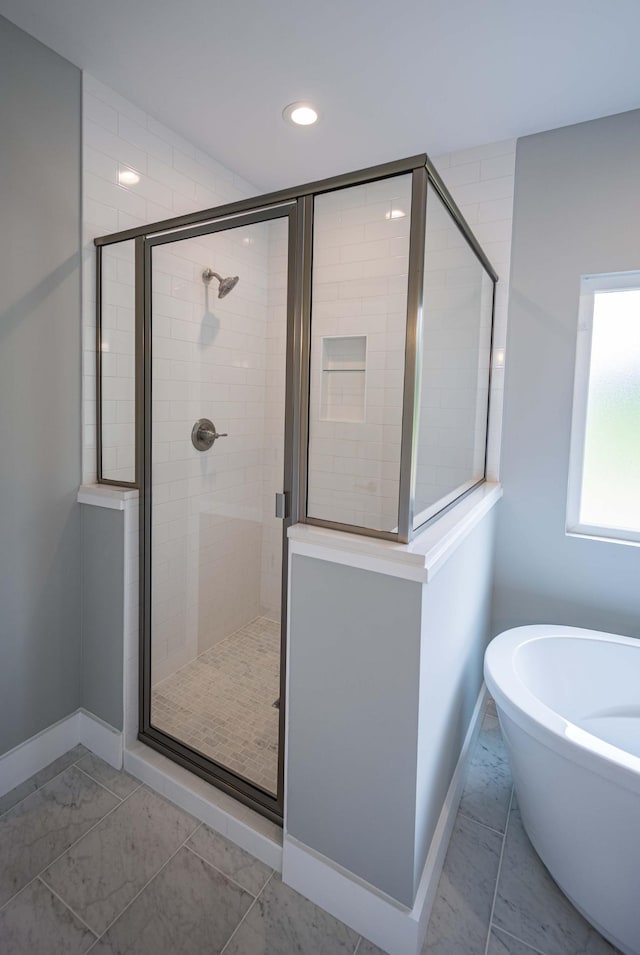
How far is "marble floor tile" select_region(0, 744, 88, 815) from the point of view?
169 cm

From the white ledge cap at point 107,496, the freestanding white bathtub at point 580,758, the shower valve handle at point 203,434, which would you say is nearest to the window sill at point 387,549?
the freestanding white bathtub at point 580,758

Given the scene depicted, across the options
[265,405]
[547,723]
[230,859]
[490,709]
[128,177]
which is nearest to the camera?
[547,723]

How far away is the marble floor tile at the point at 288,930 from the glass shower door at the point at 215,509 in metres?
0.23

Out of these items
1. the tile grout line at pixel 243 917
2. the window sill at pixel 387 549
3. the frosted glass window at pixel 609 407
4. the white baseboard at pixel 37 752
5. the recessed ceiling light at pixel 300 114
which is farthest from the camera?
the frosted glass window at pixel 609 407

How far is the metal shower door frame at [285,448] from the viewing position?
1390 mm

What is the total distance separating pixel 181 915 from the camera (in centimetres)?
134

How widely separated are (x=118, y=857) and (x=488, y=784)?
1.34 m

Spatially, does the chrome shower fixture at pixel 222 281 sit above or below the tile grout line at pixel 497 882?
above

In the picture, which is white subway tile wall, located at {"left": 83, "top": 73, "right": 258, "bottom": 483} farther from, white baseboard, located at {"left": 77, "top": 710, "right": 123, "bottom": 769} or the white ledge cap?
white baseboard, located at {"left": 77, "top": 710, "right": 123, "bottom": 769}

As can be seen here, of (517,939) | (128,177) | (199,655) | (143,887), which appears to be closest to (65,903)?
(143,887)

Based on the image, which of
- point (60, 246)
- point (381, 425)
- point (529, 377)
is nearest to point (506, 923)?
point (381, 425)

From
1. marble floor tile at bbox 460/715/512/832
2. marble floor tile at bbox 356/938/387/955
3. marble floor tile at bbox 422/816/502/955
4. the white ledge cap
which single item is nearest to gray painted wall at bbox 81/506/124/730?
the white ledge cap

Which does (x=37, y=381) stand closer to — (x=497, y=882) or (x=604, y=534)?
(x=497, y=882)

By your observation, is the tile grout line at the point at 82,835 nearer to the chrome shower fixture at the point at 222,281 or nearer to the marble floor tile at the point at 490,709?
the marble floor tile at the point at 490,709
